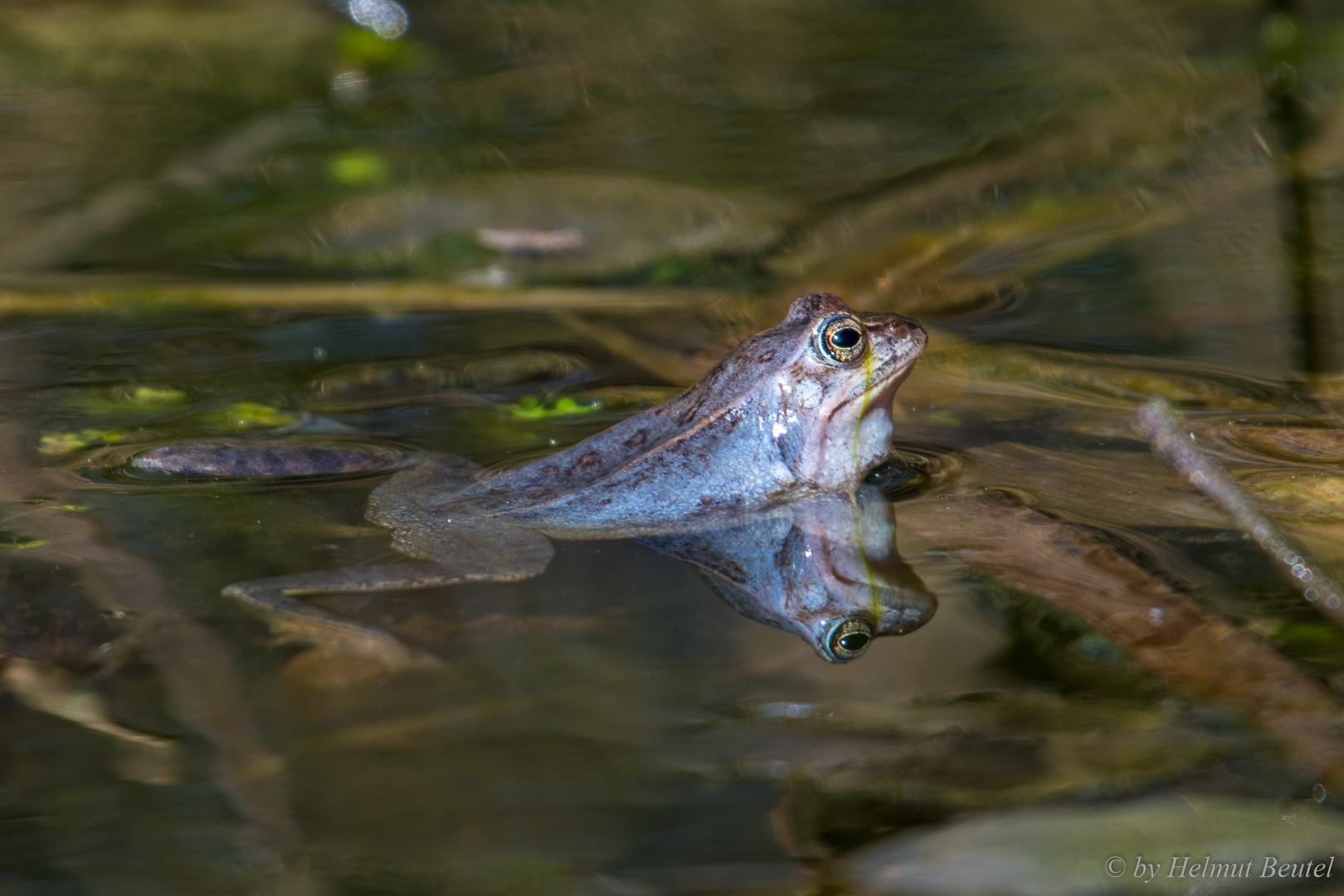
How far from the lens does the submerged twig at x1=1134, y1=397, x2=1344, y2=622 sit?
8.52ft

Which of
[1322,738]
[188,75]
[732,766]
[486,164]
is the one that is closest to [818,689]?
[732,766]

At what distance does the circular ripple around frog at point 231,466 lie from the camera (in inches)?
144

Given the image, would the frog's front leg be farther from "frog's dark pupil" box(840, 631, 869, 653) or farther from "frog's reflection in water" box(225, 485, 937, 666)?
"frog's dark pupil" box(840, 631, 869, 653)

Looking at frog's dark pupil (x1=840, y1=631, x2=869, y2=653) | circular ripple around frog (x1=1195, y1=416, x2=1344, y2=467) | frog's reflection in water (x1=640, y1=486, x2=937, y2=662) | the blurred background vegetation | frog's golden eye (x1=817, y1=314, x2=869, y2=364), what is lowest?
frog's dark pupil (x1=840, y1=631, x2=869, y2=653)

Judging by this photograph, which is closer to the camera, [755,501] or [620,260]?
[755,501]

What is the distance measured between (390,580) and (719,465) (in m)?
1.15

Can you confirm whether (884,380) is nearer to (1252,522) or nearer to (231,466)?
(1252,522)

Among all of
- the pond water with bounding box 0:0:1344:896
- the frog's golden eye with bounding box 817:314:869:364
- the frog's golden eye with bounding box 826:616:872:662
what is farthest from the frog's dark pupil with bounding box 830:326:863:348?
the frog's golden eye with bounding box 826:616:872:662

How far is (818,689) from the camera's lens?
2564mm

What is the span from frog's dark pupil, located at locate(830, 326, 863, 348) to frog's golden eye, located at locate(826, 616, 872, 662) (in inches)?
38.6

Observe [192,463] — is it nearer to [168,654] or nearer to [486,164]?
[168,654]

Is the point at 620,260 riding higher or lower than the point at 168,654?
higher

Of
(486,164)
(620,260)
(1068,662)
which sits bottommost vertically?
(1068,662)

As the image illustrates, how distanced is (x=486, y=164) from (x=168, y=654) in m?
4.67
